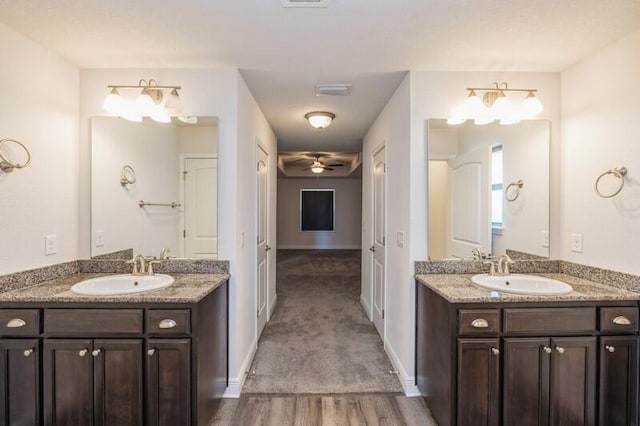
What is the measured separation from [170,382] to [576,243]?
8.82 feet

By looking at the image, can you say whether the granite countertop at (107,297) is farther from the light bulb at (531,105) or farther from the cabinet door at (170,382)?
the light bulb at (531,105)

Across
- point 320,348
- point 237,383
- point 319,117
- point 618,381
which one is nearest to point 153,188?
point 237,383

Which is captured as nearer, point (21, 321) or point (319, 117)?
point (21, 321)

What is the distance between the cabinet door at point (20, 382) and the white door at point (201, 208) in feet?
3.09

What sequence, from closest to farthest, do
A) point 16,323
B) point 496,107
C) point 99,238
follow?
1. point 16,323
2. point 496,107
3. point 99,238

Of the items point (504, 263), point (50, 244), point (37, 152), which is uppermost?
point (37, 152)

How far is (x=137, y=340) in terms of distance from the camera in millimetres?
1668

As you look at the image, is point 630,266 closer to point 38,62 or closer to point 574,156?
point 574,156

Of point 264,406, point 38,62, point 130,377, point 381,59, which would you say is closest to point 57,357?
point 130,377

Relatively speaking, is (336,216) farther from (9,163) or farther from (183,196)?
(9,163)

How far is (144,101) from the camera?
81.7 inches

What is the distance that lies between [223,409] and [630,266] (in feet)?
8.61

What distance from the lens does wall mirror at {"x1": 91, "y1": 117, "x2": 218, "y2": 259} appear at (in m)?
2.24

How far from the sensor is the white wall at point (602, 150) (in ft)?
5.94
